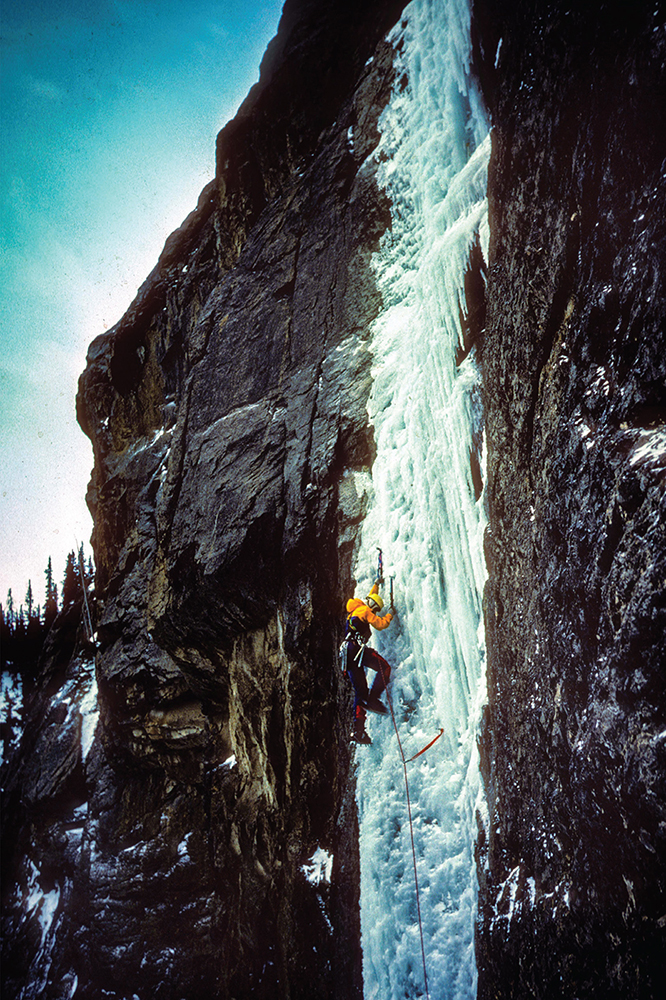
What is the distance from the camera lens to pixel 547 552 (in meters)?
3.21

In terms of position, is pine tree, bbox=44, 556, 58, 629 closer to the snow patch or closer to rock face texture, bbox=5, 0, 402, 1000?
rock face texture, bbox=5, 0, 402, 1000

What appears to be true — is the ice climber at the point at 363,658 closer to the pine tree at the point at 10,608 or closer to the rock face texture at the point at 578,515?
the rock face texture at the point at 578,515

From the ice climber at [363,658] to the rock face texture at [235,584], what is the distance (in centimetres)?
59

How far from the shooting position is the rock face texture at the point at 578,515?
2.32 metres

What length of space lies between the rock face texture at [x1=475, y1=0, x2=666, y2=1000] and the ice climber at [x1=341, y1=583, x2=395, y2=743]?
1.05 m

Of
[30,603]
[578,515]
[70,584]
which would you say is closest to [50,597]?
[30,603]

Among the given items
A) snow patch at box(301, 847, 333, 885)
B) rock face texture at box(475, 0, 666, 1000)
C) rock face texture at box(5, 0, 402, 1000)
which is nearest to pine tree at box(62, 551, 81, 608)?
rock face texture at box(5, 0, 402, 1000)

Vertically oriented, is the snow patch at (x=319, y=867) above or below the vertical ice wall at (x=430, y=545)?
below

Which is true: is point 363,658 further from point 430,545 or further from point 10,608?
point 10,608

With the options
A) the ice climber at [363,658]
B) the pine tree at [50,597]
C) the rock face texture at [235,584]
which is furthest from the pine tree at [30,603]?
the ice climber at [363,658]

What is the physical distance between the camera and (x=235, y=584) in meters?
6.54

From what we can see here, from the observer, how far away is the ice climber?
4719 mm

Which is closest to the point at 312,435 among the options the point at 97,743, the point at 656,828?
the point at 656,828

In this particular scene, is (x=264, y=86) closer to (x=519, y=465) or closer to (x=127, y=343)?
(x=127, y=343)
